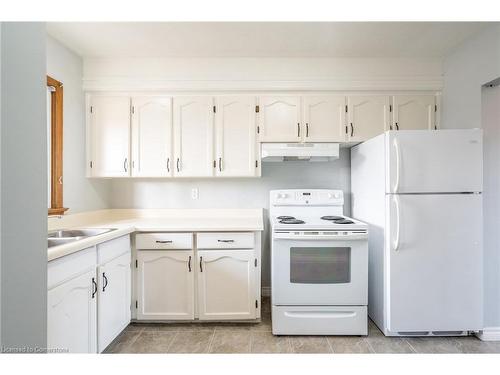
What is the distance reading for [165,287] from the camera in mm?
2078

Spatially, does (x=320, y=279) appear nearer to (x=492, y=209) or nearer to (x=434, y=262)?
(x=434, y=262)

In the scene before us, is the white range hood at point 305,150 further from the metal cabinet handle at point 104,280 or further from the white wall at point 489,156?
the metal cabinet handle at point 104,280

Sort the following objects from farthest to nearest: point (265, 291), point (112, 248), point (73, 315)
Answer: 1. point (265, 291)
2. point (112, 248)
3. point (73, 315)

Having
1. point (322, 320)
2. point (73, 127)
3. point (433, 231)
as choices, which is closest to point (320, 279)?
point (322, 320)

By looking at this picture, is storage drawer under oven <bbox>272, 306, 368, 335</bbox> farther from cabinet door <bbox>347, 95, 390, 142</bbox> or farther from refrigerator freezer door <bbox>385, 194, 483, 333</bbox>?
cabinet door <bbox>347, 95, 390, 142</bbox>

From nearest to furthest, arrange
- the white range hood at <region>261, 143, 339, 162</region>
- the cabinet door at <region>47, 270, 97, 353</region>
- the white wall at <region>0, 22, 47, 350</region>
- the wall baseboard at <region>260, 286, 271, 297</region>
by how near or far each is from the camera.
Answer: the white wall at <region>0, 22, 47, 350</region> < the cabinet door at <region>47, 270, 97, 353</region> < the white range hood at <region>261, 143, 339, 162</region> < the wall baseboard at <region>260, 286, 271, 297</region>

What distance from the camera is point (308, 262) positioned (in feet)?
6.36

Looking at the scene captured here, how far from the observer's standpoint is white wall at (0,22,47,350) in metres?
0.52

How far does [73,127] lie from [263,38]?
5.87 ft

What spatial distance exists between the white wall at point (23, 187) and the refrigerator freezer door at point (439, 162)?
1.95m

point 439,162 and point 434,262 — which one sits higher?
point 439,162

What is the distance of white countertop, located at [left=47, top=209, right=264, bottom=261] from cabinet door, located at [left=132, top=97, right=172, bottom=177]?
46cm

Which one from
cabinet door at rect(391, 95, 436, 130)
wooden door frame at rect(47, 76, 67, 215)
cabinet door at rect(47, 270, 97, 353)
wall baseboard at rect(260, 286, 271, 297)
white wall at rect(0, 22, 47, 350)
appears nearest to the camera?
white wall at rect(0, 22, 47, 350)

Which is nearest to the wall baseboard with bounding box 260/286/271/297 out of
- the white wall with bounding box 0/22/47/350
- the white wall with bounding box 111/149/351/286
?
the white wall with bounding box 111/149/351/286
